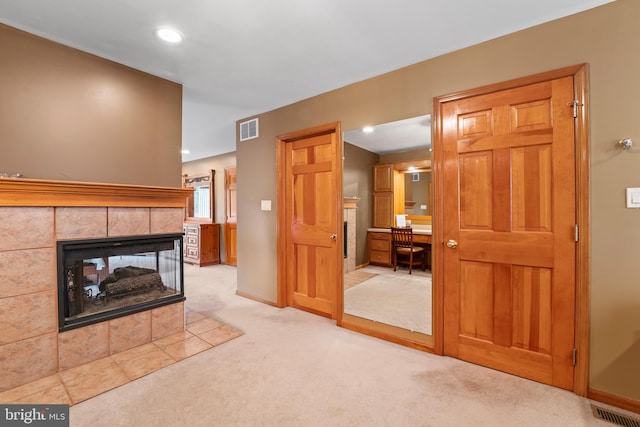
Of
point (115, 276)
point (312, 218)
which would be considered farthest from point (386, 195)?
point (115, 276)

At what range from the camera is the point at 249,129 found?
3.84 meters

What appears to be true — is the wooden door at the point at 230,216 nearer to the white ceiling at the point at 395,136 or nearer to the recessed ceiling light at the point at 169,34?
the white ceiling at the point at 395,136

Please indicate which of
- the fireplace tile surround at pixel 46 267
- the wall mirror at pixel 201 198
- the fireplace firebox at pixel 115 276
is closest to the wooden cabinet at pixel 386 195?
the fireplace firebox at pixel 115 276

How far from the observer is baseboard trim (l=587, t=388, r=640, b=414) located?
1.70 m

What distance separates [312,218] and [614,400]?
2678 millimetres

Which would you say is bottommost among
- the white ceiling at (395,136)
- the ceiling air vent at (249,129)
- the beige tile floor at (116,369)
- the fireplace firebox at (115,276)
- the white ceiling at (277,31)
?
the beige tile floor at (116,369)

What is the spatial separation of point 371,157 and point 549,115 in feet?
5.04

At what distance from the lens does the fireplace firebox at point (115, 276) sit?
2.15 meters

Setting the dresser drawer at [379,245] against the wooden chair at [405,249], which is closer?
the wooden chair at [405,249]

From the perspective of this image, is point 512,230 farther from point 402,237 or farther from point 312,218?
point 312,218

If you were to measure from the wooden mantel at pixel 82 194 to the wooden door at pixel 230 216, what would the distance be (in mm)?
3437

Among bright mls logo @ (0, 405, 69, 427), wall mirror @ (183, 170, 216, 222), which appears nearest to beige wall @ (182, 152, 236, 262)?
wall mirror @ (183, 170, 216, 222)

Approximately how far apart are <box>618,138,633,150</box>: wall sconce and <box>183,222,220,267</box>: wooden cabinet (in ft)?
20.4

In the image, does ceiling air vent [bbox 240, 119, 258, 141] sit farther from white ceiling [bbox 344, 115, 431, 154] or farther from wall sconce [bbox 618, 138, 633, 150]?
wall sconce [bbox 618, 138, 633, 150]
